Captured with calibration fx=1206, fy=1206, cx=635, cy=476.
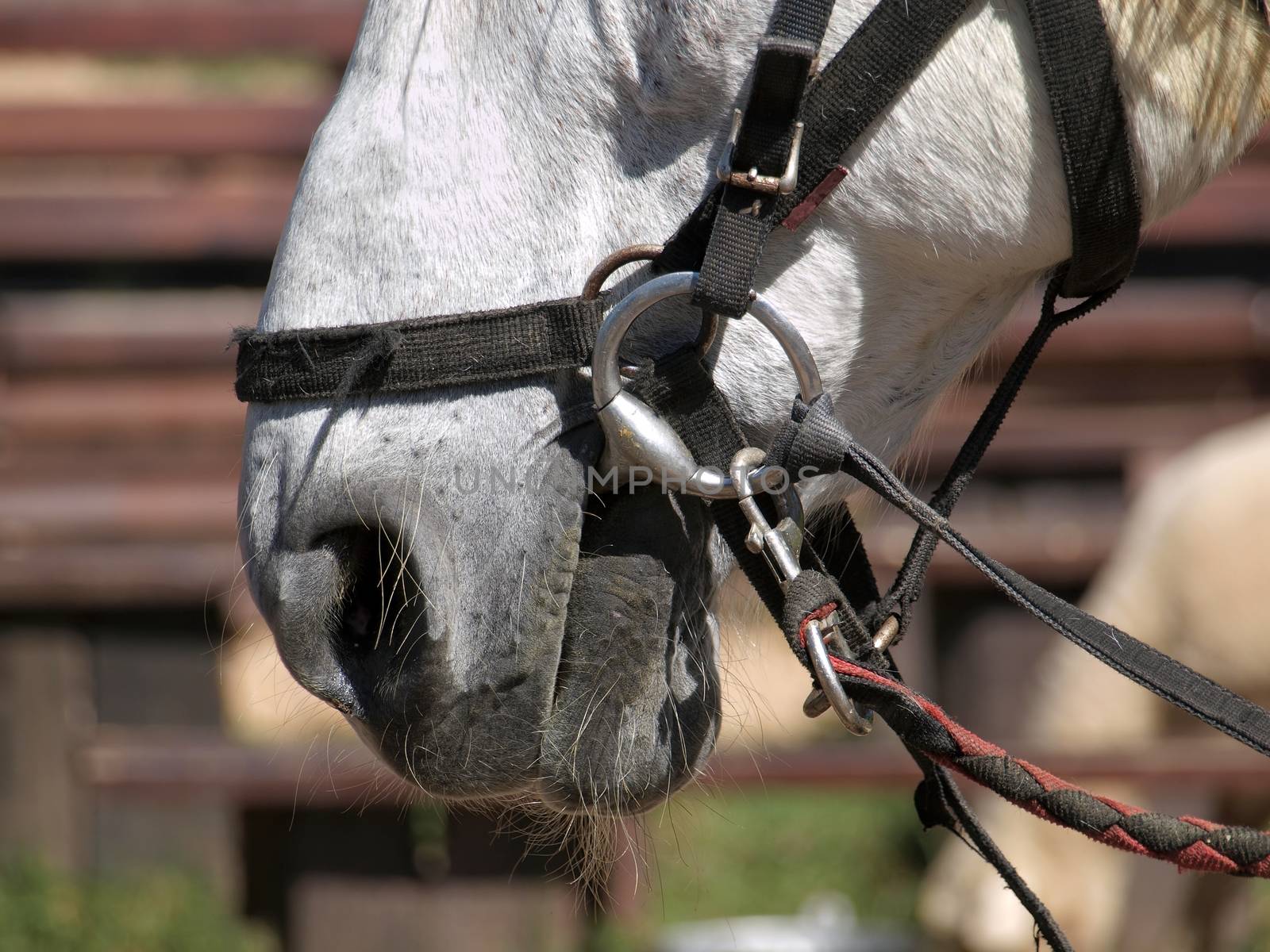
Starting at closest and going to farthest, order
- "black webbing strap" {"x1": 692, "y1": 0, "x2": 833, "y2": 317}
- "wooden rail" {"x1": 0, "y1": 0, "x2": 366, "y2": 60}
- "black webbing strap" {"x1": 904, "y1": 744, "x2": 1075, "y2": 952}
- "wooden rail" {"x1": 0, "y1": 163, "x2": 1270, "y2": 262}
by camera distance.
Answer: "black webbing strap" {"x1": 692, "y1": 0, "x2": 833, "y2": 317}
"black webbing strap" {"x1": 904, "y1": 744, "x2": 1075, "y2": 952}
"wooden rail" {"x1": 0, "y1": 163, "x2": 1270, "y2": 262}
"wooden rail" {"x1": 0, "y1": 0, "x2": 366, "y2": 60}

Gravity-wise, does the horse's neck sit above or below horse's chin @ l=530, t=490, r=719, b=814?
above

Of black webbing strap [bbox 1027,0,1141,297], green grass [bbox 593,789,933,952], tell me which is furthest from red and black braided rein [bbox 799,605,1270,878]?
green grass [bbox 593,789,933,952]

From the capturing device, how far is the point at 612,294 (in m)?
1.12

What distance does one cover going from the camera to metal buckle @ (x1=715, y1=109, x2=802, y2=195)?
103 cm

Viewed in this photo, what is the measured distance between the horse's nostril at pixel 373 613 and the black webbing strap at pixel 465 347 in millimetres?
146

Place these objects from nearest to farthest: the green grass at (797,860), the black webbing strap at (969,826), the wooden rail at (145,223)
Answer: the black webbing strap at (969,826) → the wooden rail at (145,223) → the green grass at (797,860)

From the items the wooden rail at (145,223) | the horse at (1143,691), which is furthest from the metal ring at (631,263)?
the wooden rail at (145,223)

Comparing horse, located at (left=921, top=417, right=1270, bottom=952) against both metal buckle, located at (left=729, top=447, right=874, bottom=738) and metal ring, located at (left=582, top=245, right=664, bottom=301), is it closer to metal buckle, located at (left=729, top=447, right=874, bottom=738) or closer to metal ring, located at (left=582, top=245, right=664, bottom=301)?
metal buckle, located at (left=729, top=447, right=874, bottom=738)

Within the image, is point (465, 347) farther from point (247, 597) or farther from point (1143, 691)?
point (1143, 691)

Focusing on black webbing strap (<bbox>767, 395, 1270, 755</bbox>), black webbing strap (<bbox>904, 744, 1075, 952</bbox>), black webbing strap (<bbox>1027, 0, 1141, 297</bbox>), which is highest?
black webbing strap (<bbox>1027, 0, 1141, 297</bbox>)

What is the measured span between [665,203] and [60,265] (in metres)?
3.09

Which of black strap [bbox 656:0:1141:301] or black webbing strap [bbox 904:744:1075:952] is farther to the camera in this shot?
black webbing strap [bbox 904:744:1075:952]

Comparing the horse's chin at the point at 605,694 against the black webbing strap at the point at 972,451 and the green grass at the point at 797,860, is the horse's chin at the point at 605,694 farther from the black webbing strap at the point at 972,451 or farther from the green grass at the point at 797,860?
the green grass at the point at 797,860

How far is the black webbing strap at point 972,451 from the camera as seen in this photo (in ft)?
4.02
